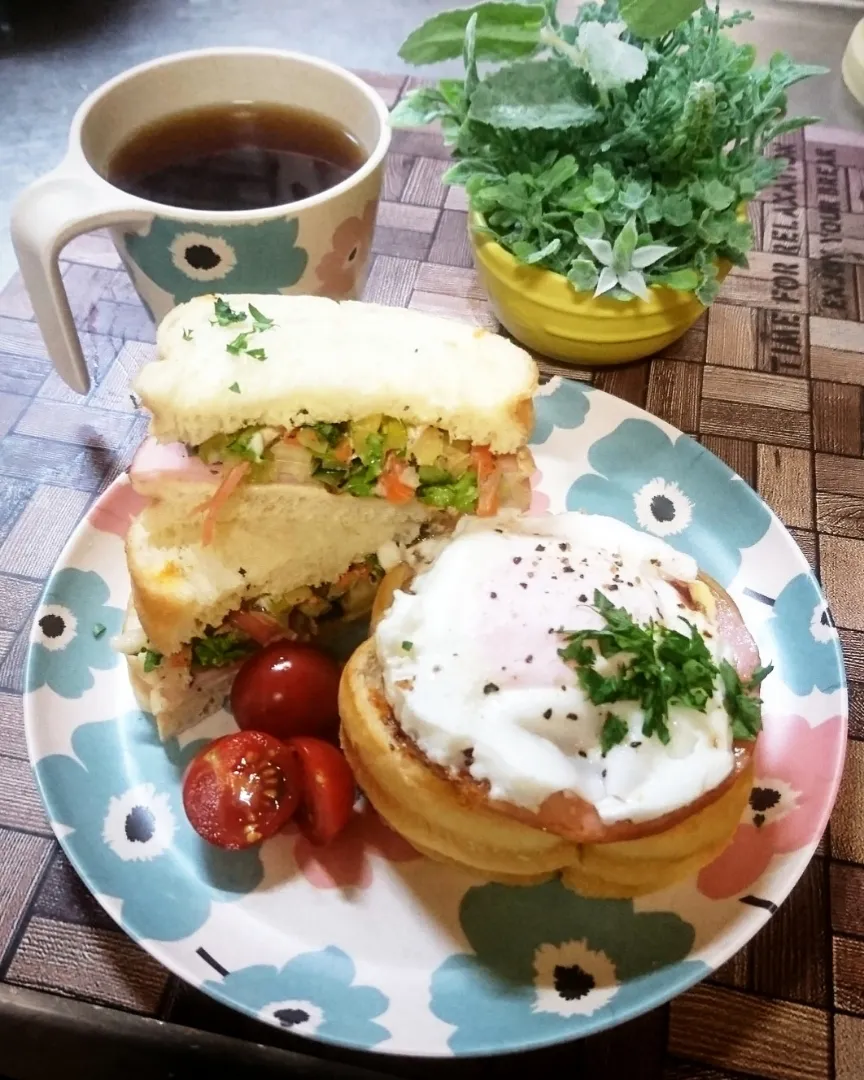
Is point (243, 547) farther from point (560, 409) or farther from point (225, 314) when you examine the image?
point (560, 409)

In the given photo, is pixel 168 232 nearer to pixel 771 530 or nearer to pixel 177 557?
pixel 177 557

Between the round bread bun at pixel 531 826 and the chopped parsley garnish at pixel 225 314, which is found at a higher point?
the chopped parsley garnish at pixel 225 314

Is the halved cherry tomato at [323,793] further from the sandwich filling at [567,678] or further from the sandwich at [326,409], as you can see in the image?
the sandwich at [326,409]

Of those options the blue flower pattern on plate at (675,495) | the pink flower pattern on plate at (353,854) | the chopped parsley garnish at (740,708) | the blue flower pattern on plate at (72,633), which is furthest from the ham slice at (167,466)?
the chopped parsley garnish at (740,708)

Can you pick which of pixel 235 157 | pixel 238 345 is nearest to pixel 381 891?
pixel 238 345

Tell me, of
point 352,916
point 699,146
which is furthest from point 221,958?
point 699,146

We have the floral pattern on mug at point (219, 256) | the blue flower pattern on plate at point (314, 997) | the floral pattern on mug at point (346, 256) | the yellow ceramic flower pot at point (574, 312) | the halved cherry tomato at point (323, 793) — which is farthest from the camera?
the yellow ceramic flower pot at point (574, 312)
